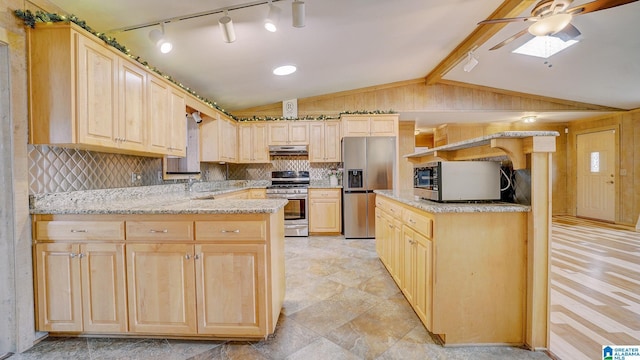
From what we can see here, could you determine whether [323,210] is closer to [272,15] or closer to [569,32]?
[272,15]

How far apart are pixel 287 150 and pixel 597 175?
7.18 metres

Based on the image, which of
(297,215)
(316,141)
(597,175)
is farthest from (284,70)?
(597,175)

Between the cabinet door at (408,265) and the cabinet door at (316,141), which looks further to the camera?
the cabinet door at (316,141)

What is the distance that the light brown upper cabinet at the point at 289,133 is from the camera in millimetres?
5129

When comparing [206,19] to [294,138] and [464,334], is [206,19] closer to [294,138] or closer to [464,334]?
[294,138]

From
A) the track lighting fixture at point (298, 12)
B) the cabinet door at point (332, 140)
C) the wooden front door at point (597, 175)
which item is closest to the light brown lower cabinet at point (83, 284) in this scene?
the track lighting fixture at point (298, 12)

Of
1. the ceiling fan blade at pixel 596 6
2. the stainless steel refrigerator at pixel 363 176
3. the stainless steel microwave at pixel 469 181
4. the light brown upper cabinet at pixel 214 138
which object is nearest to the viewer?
the stainless steel microwave at pixel 469 181

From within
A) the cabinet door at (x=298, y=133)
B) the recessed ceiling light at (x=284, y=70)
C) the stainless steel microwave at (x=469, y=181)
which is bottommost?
the stainless steel microwave at (x=469, y=181)

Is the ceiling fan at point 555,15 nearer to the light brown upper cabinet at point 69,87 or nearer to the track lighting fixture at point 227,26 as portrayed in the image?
the track lighting fixture at point 227,26

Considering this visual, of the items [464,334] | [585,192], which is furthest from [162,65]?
[585,192]

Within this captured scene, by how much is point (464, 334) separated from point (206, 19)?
10.6 ft

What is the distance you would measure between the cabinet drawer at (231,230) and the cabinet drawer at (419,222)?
1.11 m
